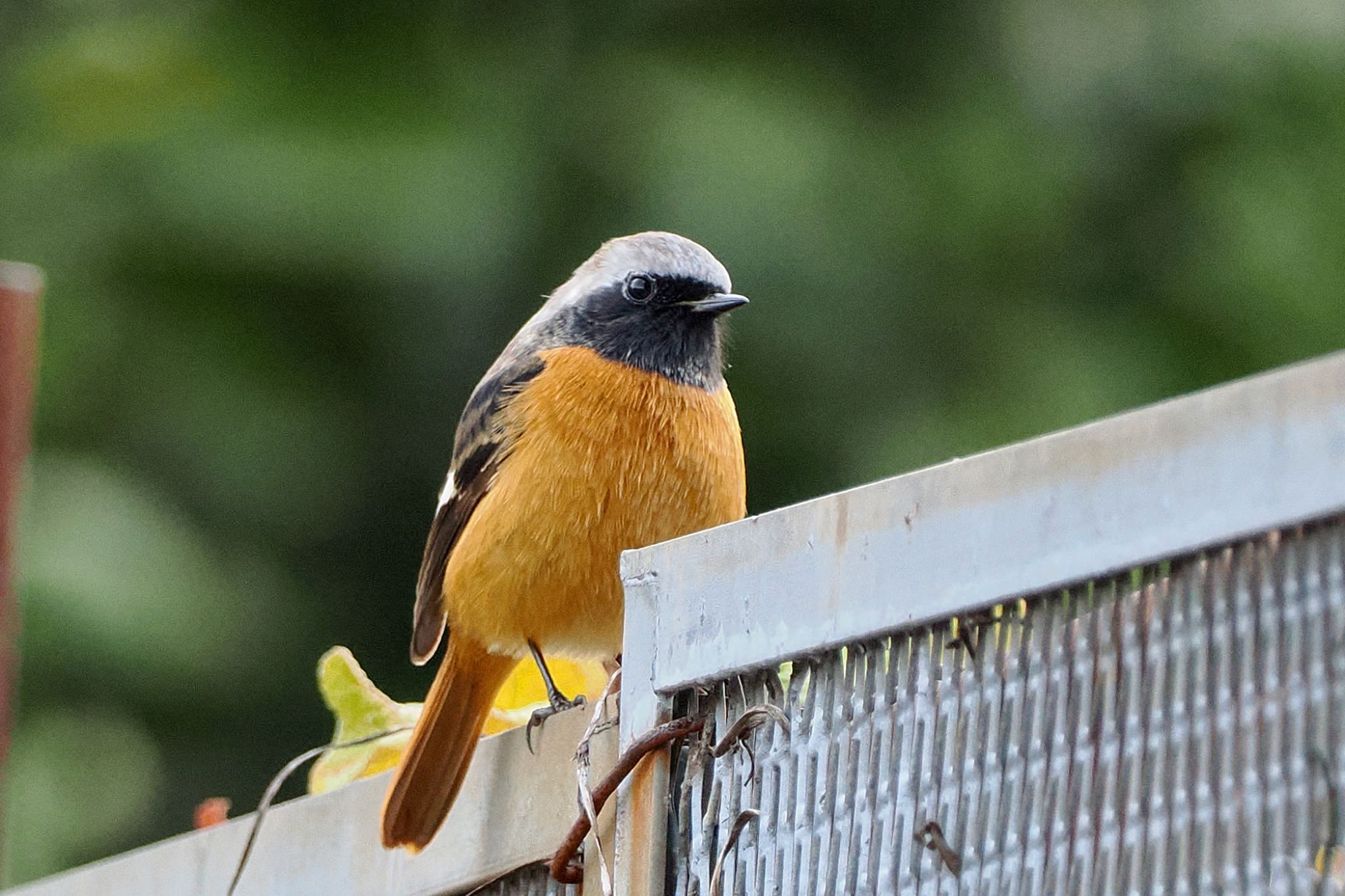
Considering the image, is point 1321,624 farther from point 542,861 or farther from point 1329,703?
point 542,861

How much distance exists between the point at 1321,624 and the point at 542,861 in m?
1.35

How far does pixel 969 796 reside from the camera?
184cm

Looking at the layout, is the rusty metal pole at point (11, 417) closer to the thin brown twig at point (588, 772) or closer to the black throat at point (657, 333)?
the thin brown twig at point (588, 772)

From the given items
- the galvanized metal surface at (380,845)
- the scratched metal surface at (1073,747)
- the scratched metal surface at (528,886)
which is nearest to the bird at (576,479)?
the galvanized metal surface at (380,845)

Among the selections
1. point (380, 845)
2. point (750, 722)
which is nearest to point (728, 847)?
point (750, 722)

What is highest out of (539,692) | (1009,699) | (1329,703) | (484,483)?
(484,483)

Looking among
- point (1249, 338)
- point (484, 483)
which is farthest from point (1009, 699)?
point (1249, 338)

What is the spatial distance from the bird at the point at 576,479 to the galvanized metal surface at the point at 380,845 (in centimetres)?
22

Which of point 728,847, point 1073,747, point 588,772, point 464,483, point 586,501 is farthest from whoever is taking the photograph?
point 464,483

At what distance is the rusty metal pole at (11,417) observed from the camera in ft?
10.4

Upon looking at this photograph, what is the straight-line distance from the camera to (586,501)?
3.71 meters

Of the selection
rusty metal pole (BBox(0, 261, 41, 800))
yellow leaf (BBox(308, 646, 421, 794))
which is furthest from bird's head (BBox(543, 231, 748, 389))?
rusty metal pole (BBox(0, 261, 41, 800))

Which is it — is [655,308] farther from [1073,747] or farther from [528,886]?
[1073,747]

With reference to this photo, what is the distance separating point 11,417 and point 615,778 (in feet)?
4.59
